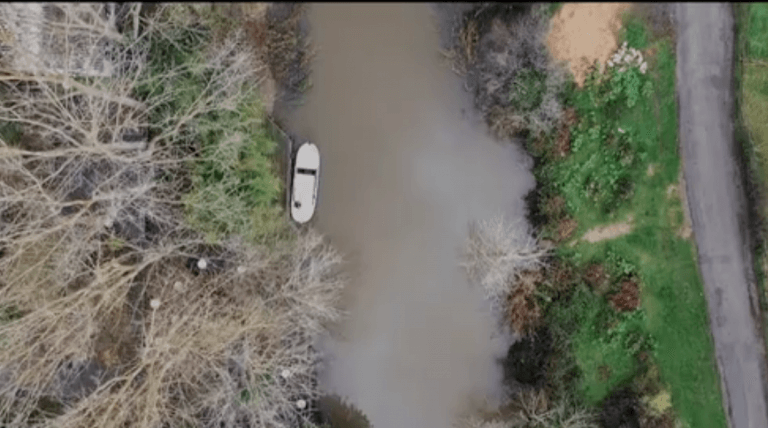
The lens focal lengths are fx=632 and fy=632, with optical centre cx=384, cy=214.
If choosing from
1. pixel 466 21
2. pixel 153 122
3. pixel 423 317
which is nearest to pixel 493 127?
pixel 466 21

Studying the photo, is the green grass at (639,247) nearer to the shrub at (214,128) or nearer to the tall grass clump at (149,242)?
the tall grass clump at (149,242)

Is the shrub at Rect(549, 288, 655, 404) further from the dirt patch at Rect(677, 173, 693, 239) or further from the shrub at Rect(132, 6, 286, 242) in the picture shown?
the shrub at Rect(132, 6, 286, 242)

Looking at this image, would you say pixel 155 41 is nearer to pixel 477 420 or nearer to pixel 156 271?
pixel 156 271

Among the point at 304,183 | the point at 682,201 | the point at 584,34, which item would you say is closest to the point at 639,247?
the point at 682,201

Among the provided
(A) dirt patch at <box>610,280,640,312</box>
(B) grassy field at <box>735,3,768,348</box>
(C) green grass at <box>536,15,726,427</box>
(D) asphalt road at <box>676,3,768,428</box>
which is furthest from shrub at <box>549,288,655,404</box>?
(B) grassy field at <box>735,3,768,348</box>

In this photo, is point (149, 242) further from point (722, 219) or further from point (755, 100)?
point (755, 100)

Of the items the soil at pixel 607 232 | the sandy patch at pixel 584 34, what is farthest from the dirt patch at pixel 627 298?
the sandy patch at pixel 584 34
